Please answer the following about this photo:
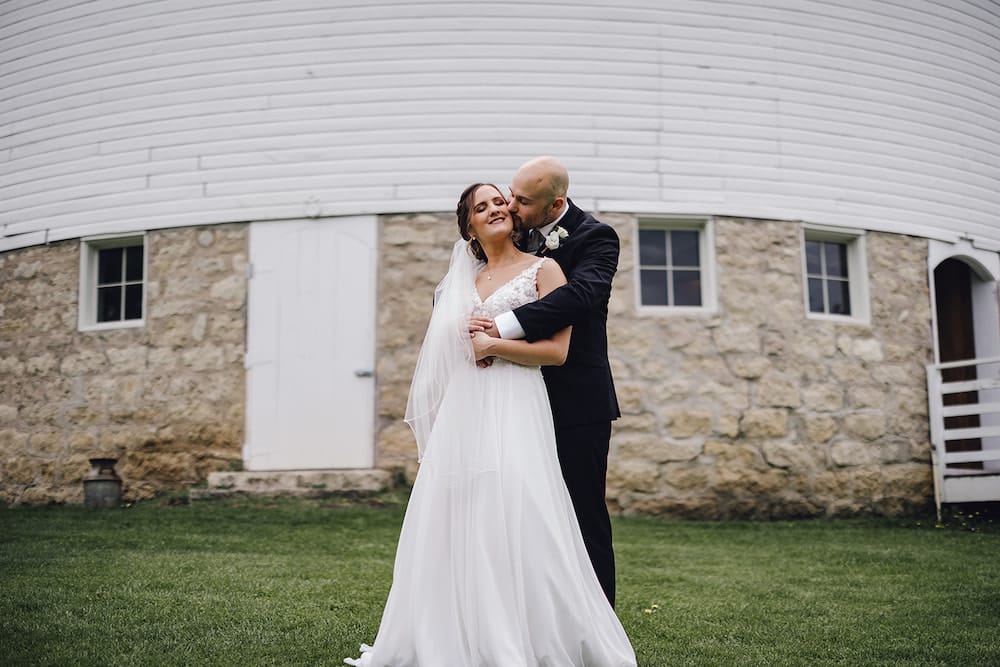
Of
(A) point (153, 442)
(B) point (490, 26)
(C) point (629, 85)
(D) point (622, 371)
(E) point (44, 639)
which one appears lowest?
(E) point (44, 639)

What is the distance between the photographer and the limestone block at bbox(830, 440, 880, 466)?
9.05 metres

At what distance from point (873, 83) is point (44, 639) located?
30.4ft

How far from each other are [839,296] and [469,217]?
7.02 metres

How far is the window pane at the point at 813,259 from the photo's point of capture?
9578 mm

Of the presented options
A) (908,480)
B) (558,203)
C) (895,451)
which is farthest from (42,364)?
(908,480)

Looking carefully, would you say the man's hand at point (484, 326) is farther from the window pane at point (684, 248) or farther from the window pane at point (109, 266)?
the window pane at point (109, 266)

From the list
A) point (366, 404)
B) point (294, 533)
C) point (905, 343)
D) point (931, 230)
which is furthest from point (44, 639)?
point (931, 230)

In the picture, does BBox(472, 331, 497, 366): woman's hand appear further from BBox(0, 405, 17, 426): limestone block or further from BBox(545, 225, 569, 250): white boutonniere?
BBox(0, 405, 17, 426): limestone block

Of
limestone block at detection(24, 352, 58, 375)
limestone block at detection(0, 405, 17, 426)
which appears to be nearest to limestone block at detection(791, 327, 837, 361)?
limestone block at detection(24, 352, 58, 375)

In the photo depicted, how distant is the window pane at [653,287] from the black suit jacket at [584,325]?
5456 mm

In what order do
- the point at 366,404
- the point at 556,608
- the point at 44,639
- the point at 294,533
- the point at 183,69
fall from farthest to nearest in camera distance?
the point at 183,69 → the point at 366,404 → the point at 294,533 → the point at 44,639 → the point at 556,608

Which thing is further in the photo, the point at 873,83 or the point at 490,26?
the point at 873,83

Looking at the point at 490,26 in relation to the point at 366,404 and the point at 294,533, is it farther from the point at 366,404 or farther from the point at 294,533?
the point at 294,533

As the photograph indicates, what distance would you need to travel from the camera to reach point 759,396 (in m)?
8.91
